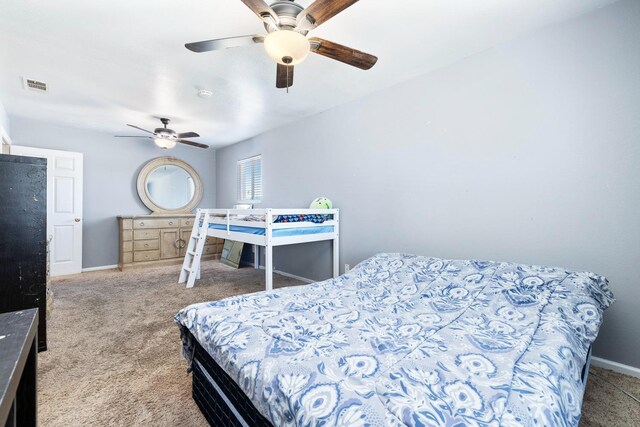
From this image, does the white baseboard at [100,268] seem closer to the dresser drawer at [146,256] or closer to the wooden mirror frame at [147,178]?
the dresser drawer at [146,256]

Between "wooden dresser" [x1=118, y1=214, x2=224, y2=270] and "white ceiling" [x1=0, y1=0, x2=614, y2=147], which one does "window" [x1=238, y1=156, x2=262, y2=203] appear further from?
"white ceiling" [x1=0, y1=0, x2=614, y2=147]

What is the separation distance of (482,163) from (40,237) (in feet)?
10.0

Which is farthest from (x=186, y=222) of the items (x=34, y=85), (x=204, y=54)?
(x=204, y=54)

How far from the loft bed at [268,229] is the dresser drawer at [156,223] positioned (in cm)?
139

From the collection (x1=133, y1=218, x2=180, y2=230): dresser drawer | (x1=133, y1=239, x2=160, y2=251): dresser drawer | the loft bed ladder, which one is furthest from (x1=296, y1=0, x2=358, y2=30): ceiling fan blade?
(x1=133, y1=239, x2=160, y2=251): dresser drawer

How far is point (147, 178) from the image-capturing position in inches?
199

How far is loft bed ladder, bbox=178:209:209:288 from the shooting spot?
357cm

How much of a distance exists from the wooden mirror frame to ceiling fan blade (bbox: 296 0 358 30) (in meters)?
4.54

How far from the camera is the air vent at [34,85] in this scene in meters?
2.79

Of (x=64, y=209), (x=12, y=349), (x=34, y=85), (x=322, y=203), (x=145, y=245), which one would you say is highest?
(x=34, y=85)

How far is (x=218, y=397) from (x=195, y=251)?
9.05ft

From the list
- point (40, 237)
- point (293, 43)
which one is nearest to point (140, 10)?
point (293, 43)

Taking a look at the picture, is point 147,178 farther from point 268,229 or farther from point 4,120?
point 268,229

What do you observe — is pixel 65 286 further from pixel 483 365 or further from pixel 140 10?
pixel 483 365
